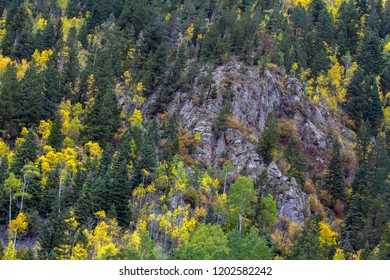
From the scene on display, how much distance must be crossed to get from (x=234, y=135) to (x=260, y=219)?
18.1 meters

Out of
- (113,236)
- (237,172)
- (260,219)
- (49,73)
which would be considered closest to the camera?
(113,236)

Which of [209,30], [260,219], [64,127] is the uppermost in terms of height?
[209,30]

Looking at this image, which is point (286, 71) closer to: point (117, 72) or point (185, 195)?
point (117, 72)

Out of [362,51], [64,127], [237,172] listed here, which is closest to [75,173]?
[64,127]

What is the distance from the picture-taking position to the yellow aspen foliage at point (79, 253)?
6438 cm

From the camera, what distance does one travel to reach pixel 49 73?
101 meters

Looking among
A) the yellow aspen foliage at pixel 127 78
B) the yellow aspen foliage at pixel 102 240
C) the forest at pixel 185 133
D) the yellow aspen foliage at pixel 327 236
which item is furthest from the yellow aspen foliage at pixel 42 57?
the yellow aspen foliage at pixel 327 236

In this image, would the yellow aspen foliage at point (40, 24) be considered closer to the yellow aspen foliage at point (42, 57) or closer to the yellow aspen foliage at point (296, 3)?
the yellow aspen foliage at point (42, 57)

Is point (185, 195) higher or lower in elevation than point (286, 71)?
lower

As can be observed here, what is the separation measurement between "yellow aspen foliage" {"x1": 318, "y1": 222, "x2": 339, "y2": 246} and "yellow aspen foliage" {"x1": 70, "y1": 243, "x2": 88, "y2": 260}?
27.5 meters

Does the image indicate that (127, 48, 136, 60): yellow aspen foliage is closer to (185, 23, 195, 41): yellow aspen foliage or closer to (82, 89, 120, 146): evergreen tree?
(185, 23, 195, 41): yellow aspen foliage

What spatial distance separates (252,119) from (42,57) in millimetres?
36785

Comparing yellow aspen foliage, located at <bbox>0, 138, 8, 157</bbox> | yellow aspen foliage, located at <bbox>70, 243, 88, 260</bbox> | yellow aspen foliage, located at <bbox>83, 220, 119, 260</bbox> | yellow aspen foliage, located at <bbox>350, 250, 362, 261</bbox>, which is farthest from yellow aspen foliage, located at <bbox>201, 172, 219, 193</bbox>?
yellow aspen foliage, located at <bbox>0, 138, 8, 157</bbox>

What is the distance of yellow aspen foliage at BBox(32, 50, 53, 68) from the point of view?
362ft
